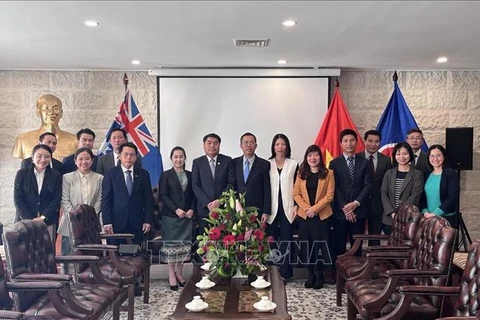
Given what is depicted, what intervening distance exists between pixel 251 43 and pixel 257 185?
1.37 m

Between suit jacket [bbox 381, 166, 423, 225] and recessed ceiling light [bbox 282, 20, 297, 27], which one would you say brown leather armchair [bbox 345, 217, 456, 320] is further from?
recessed ceiling light [bbox 282, 20, 297, 27]

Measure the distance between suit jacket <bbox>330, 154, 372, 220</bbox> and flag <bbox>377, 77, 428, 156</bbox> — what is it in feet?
3.31

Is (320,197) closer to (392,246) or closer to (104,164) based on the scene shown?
(392,246)

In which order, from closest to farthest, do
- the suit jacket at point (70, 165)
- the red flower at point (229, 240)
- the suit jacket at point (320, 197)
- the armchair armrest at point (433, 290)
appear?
the armchair armrest at point (433, 290) < the red flower at point (229, 240) < the suit jacket at point (320, 197) < the suit jacket at point (70, 165)

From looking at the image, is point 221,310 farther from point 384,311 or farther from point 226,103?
point 226,103

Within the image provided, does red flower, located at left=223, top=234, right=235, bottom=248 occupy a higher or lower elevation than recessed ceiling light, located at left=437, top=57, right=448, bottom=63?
lower

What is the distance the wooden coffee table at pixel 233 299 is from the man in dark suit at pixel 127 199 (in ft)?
3.67

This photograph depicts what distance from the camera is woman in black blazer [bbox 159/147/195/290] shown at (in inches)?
176

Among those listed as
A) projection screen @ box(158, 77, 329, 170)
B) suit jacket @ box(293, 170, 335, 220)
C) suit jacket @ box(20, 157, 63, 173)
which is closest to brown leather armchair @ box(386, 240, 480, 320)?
suit jacket @ box(293, 170, 335, 220)

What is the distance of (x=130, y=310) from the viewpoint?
355 cm

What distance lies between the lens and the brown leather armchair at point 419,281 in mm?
2699

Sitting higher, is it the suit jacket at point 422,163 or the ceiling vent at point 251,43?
the ceiling vent at point 251,43

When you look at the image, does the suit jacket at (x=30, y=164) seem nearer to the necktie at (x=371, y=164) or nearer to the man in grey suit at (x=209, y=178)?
the man in grey suit at (x=209, y=178)

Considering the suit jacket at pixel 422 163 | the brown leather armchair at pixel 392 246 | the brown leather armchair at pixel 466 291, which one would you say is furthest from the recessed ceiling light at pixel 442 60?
the brown leather armchair at pixel 466 291
